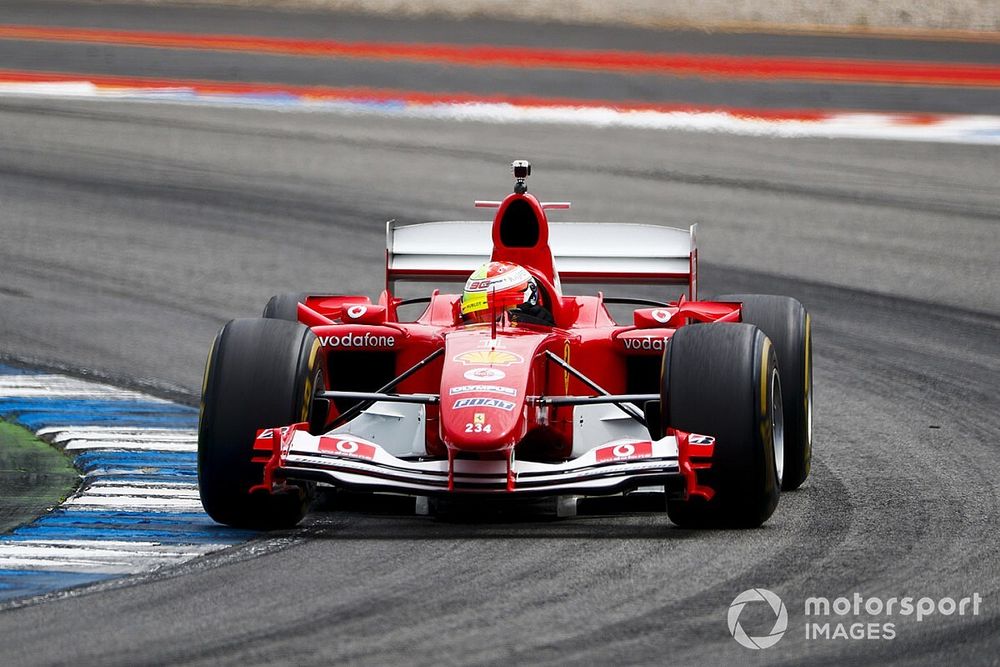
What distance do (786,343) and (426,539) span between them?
99.7 inches

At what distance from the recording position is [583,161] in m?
20.8

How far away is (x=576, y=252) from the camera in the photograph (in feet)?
37.8

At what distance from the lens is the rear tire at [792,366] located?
995 cm

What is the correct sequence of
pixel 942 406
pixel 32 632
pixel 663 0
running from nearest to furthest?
pixel 32 632, pixel 942 406, pixel 663 0

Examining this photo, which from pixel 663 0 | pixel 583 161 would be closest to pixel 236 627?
pixel 583 161

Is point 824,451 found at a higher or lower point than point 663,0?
lower

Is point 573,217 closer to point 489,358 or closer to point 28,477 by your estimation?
point 28,477

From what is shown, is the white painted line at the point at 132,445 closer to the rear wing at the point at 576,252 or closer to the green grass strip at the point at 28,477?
the green grass strip at the point at 28,477

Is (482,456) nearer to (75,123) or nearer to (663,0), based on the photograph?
(75,123)

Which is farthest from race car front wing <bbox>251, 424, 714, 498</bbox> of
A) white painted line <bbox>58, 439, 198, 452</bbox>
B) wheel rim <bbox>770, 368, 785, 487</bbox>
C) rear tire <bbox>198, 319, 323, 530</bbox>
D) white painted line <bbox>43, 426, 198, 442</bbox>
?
white painted line <bbox>43, 426, 198, 442</bbox>

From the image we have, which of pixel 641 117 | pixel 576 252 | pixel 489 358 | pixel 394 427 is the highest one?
pixel 641 117

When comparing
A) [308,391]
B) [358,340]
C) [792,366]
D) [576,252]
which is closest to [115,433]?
[358,340]

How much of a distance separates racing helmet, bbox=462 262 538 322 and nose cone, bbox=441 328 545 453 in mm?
354

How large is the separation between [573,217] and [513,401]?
987cm
